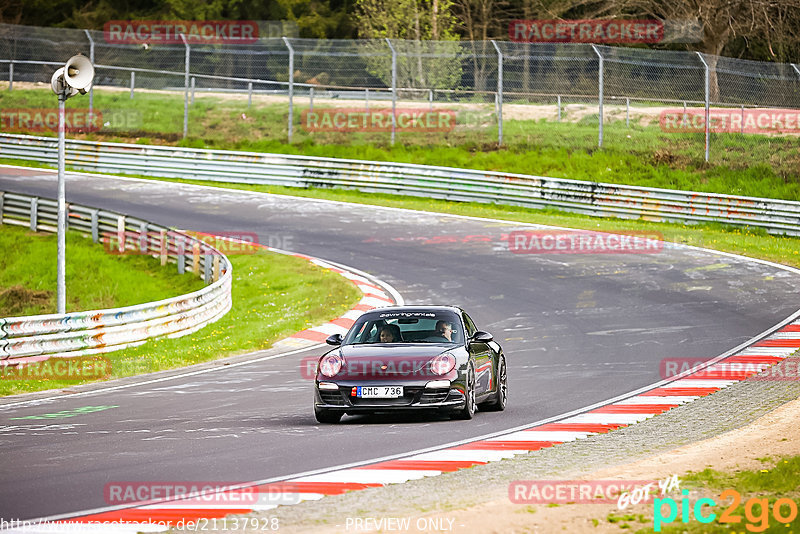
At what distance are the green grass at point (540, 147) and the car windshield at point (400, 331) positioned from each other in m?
20.6

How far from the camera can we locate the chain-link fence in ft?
104

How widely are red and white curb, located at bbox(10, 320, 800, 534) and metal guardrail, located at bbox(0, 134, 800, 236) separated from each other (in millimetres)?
13800

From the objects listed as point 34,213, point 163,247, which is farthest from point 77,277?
point 34,213

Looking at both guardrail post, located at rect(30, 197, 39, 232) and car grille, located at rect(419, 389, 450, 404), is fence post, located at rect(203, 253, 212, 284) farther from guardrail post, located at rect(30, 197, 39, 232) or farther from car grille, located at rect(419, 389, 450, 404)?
car grille, located at rect(419, 389, 450, 404)

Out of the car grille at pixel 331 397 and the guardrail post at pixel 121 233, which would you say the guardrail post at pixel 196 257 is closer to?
the guardrail post at pixel 121 233

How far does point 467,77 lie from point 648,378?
70.9ft

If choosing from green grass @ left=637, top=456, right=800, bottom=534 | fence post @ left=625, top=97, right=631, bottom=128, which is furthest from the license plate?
fence post @ left=625, top=97, right=631, bottom=128

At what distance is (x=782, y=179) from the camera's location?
30859 millimetres

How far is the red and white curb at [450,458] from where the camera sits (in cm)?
714

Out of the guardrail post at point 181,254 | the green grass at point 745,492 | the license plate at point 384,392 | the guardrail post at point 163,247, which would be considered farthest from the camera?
the guardrail post at point 163,247

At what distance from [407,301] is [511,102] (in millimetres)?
18207

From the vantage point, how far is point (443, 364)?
11.1 metres

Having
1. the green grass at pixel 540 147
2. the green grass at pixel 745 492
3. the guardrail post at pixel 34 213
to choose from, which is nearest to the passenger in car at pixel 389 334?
the green grass at pixel 745 492

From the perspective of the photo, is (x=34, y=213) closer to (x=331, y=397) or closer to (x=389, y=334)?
(x=389, y=334)
